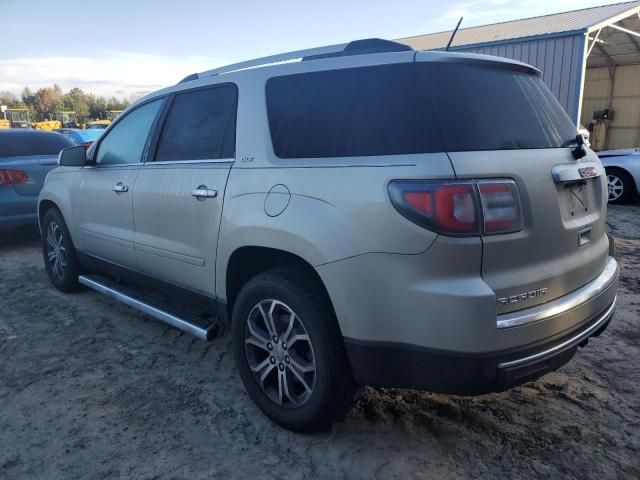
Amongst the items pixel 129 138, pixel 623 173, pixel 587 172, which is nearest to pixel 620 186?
pixel 623 173

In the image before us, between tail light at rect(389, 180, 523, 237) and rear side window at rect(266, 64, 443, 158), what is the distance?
0.63 ft

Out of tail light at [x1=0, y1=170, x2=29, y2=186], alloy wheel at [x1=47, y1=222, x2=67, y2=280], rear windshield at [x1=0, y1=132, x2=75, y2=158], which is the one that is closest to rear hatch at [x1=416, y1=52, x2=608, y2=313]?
alloy wheel at [x1=47, y1=222, x2=67, y2=280]

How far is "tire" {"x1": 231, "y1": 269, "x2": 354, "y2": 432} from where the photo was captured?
2.37 metres

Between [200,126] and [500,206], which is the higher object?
[200,126]

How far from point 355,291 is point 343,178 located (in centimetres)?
51

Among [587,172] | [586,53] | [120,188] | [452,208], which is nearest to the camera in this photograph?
[452,208]

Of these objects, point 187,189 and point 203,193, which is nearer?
point 203,193

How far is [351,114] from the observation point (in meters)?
2.42

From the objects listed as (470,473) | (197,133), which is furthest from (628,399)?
(197,133)

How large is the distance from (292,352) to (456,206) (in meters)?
1.14

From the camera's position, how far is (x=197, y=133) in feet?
10.8

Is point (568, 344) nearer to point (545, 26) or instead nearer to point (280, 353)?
point (280, 353)

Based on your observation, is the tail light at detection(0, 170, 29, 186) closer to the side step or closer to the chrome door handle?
the side step

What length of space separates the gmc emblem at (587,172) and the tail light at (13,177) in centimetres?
675
